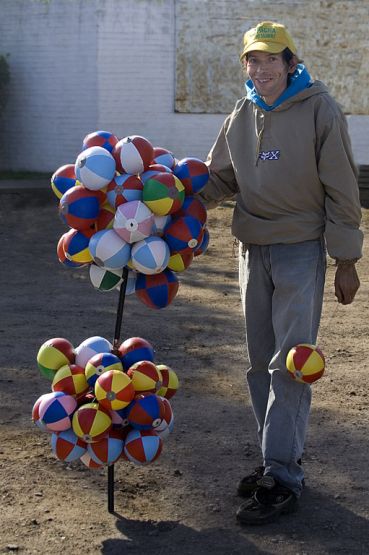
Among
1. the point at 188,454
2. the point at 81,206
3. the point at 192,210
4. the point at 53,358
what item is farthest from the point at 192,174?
the point at 188,454

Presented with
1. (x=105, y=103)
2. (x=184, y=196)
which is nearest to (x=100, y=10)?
(x=105, y=103)

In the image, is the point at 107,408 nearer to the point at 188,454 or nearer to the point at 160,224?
the point at 160,224

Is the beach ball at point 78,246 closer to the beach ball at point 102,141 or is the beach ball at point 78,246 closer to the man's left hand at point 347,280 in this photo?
the beach ball at point 102,141

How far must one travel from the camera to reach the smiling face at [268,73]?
4.02 m

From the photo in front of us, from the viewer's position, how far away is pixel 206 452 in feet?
16.2

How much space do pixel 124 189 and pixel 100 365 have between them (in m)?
0.74

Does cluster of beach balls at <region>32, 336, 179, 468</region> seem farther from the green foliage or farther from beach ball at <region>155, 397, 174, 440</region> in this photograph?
the green foliage

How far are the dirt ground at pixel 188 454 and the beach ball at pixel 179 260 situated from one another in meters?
1.08

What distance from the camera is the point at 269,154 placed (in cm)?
413

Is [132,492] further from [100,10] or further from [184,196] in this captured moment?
[100,10]

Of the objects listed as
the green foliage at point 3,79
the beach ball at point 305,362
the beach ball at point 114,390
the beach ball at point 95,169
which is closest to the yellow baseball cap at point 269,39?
the beach ball at point 95,169

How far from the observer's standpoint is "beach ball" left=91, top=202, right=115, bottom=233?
13.1 feet

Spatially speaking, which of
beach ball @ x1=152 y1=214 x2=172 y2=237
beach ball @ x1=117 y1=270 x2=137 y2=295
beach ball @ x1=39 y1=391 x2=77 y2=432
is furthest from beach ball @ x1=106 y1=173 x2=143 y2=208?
beach ball @ x1=39 y1=391 x2=77 y2=432

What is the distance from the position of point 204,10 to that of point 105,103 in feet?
7.36
